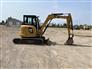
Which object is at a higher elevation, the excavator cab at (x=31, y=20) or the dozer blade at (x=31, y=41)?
the excavator cab at (x=31, y=20)

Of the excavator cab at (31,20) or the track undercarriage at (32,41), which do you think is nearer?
the track undercarriage at (32,41)

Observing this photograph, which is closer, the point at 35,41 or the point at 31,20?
the point at 35,41

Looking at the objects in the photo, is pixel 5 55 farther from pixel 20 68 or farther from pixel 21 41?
pixel 21 41

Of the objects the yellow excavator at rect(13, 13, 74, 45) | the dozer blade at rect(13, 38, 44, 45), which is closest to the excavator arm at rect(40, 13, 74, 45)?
the yellow excavator at rect(13, 13, 74, 45)

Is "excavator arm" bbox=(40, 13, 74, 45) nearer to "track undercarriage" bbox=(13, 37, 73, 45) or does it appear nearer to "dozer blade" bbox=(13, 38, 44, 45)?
"track undercarriage" bbox=(13, 37, 73, 45)

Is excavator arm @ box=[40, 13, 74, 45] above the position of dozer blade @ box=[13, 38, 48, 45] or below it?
above

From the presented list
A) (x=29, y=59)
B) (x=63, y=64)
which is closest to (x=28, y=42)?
(x=29, y=59)

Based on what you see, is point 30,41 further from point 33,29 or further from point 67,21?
point 67,21

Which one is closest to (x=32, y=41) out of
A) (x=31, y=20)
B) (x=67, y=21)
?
(x=31, y=20)

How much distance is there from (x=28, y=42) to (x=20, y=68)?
11.9 m

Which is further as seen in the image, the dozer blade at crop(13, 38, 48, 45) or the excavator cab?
the excavator cab

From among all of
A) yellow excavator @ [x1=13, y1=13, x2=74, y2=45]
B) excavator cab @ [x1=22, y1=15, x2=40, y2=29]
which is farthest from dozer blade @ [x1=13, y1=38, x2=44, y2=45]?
excavator cab @ [x1=22, y1=15, x2=40, y2=29]

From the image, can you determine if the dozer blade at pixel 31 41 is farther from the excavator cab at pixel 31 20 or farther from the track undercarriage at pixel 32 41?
the excavator cab at pixel 31 20

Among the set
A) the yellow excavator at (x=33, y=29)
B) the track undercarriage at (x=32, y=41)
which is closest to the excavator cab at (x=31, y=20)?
the yellow excavator at (x=33, y=29)
